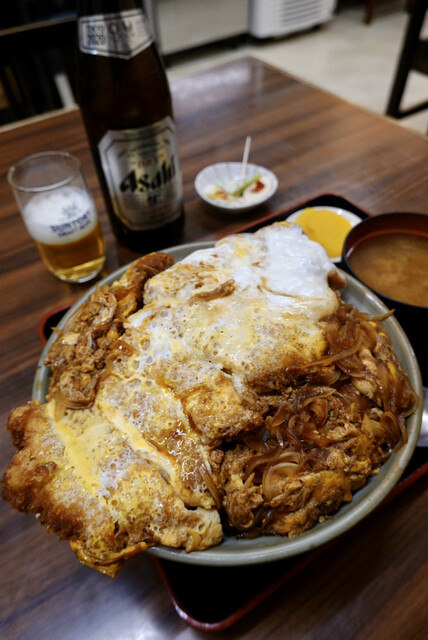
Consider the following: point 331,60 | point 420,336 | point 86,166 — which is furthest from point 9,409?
point 331,60

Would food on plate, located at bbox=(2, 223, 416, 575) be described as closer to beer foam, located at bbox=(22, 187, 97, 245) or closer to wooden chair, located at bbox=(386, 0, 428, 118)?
beer foam, located at bbox=(22, 187, 97, 245)

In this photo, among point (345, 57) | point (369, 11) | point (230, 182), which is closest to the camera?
point (230, 182)

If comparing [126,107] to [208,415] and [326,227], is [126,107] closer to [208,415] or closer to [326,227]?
[326,227]

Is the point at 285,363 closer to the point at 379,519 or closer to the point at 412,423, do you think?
the point at 412,423

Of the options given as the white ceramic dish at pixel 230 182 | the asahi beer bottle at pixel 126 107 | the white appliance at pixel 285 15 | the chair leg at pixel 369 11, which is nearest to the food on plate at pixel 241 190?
the white ceramic dish at pixel 230 182

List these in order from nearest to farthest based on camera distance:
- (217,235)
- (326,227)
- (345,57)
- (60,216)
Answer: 1. (60,216)
2. (326,227)
3. (217,235)
4. (345,57)

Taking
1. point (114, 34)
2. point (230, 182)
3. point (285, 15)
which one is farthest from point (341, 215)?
point (285, 15)

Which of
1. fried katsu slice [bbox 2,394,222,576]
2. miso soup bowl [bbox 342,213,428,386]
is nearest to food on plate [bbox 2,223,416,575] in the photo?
fried katsu slice [bbox 2,394,222,576]
